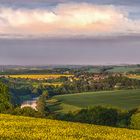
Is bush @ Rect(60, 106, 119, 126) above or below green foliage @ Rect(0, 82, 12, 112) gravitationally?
below

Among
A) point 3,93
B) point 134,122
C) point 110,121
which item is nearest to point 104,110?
point 110,121

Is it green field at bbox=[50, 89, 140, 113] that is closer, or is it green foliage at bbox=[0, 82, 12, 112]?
green foliage at bbox=[0, 82, 12, 112]

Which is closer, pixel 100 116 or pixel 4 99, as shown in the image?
pixel 4 99

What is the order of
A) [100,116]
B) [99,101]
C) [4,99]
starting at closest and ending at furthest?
[4,99]
[100,116]
[99,101]

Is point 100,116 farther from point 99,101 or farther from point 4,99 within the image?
point 99,101

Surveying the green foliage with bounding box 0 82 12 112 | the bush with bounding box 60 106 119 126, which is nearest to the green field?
the bush with bounding box 60 106 119 126

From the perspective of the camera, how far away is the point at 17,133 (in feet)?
105

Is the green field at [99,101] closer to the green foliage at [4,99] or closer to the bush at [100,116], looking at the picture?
the bush at [100,116]

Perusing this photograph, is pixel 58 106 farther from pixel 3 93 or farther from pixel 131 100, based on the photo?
pixel 3 93

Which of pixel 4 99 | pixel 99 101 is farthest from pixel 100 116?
pixel 99 101

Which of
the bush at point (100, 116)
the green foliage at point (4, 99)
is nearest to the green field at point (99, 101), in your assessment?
the bush at point (100, 116)

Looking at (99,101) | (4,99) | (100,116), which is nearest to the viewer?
(4,99)

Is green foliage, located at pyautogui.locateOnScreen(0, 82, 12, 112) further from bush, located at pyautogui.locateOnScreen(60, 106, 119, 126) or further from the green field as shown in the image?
the green field

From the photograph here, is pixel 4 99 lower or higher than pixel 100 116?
higher
